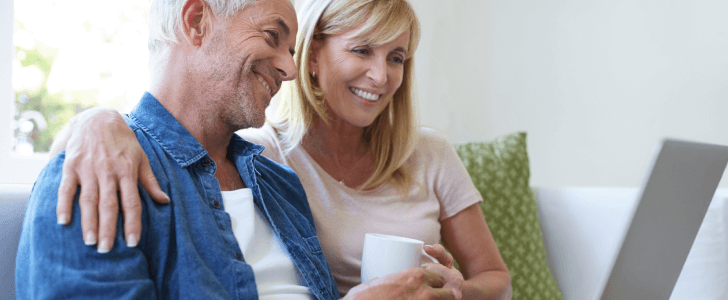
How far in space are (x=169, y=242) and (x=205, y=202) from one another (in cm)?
10

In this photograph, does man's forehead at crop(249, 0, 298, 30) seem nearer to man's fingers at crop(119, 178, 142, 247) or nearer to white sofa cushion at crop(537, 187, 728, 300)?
man's fingers at crop(119, 178, 142, 247)

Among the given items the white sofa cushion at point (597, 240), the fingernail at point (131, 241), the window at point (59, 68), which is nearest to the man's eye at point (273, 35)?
the fingernail at point (131, 241)

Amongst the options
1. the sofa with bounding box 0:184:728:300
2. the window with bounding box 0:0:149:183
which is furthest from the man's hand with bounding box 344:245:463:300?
the window with bounding box 0:0:149:183

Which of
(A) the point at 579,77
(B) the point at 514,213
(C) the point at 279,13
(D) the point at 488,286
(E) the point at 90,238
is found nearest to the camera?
(E) the point at 90,238

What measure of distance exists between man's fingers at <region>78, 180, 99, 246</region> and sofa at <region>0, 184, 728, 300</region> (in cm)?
106

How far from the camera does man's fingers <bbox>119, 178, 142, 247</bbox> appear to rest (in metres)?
0.63

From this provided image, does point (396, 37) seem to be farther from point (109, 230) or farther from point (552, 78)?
point (552, 78)

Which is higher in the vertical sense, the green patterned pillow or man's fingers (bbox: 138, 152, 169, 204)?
man's fingers (bbox: 138, 152, 169, 204)

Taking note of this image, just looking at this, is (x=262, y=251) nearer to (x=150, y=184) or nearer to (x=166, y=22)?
(x=150, y=184)

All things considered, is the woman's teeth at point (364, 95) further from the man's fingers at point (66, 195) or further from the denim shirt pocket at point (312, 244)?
the man's fingers at point (66, 195)

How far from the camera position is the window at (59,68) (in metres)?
1.67

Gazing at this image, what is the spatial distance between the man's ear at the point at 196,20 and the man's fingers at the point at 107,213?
310 millimetres

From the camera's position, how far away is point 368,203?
1.23 m

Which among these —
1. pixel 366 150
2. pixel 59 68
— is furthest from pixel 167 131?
pixel 59 68
